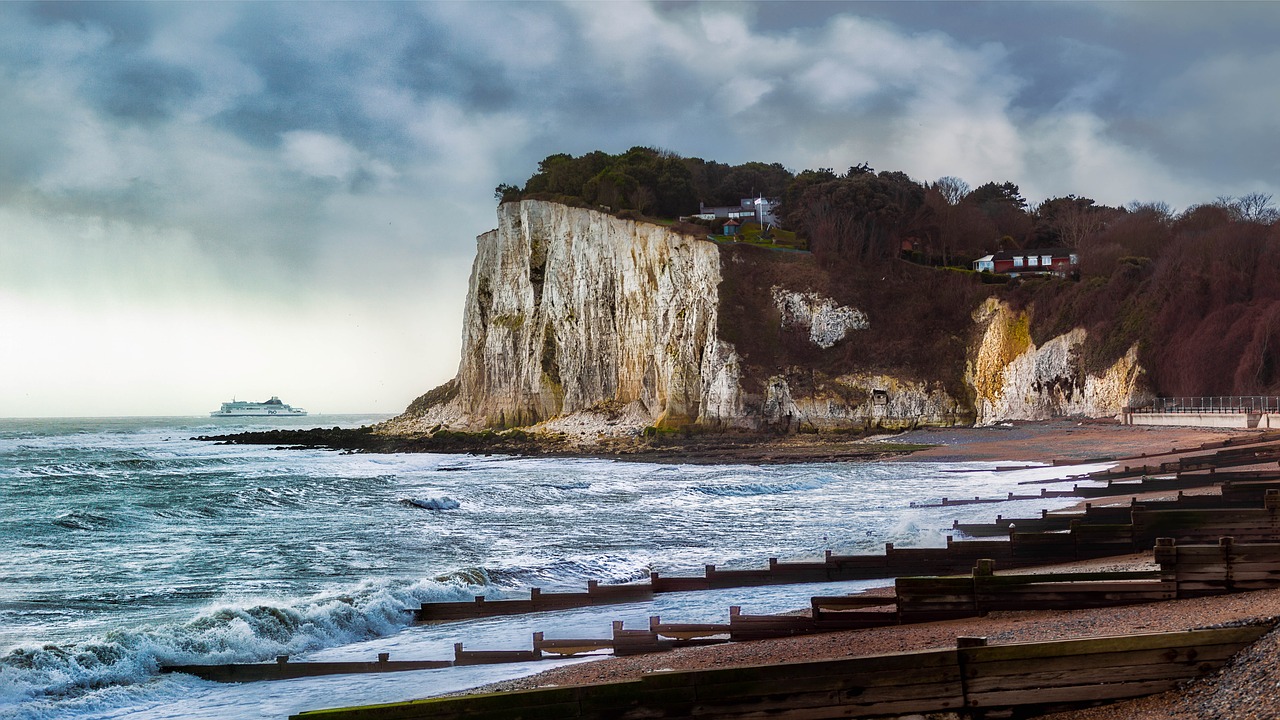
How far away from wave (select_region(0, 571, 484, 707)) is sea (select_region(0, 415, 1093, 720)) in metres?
0.03

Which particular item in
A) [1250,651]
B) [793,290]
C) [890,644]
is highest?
[793,290]

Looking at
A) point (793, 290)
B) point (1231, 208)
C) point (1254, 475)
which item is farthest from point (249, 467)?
point (1231, 208)

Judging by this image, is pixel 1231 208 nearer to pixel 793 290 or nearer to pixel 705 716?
pixel 793 290

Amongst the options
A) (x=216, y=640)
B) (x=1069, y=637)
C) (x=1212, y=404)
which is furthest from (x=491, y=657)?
(x=1212, y=404)

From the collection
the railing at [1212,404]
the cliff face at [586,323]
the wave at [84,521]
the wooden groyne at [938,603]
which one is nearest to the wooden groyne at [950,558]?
the wooden groyne at [938,603]

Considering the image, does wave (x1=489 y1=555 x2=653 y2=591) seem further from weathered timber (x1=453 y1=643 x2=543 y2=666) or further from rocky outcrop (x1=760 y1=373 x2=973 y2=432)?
rocky outcrop (x1=760 y1=373 x2=973 y2=432)

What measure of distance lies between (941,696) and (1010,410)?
6069 cm

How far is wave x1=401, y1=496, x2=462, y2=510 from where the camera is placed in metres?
29.1

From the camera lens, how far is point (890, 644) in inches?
320

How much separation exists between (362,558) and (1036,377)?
5232 cm

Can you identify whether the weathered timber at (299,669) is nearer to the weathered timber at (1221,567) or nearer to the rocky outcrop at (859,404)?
the weathered timber at (1221,567)

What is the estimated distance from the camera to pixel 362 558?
61.6 feet

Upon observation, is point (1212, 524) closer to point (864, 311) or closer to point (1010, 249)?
point (864, 311)

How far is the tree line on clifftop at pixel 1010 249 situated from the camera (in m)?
51.3
